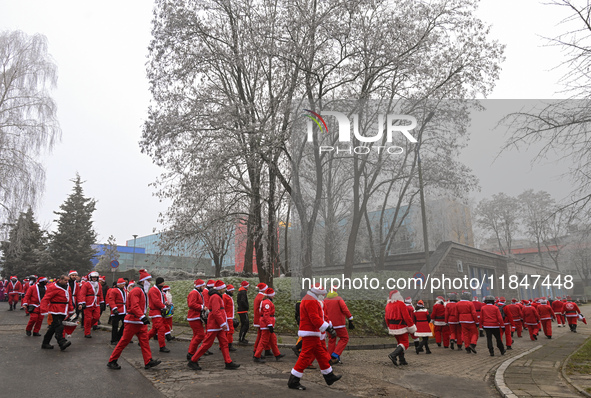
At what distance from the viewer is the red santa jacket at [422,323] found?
12.0 metres

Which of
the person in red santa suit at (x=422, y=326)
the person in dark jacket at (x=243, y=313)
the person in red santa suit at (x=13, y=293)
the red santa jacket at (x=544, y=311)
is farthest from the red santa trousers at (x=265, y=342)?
the person in red santa suit at (x=13, y=293)

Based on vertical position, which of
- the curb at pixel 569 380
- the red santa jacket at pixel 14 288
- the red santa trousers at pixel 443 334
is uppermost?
the red santa jacket at pixel 14 288

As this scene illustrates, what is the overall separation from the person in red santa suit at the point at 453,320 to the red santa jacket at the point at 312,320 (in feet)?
24.9

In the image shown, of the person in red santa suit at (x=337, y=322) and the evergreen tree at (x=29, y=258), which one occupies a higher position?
the evergreen tree at (x=29, y=258)

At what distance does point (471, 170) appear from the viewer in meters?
19.5

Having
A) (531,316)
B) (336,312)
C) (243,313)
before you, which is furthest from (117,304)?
(531,316)

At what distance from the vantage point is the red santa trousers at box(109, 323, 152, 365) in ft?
25.6

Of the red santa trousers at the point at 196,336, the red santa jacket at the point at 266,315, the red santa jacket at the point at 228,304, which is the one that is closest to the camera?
the red santa trousers at the point at 196,336

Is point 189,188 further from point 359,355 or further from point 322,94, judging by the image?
point 359,355

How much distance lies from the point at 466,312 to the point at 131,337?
968 cm

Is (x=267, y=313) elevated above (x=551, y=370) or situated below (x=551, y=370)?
above

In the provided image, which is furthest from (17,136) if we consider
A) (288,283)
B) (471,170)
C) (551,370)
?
(551,370)

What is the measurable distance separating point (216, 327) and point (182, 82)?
13.3 meters

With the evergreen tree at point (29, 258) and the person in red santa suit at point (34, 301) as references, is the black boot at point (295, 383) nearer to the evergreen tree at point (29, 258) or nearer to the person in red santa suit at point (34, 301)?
the person in red santa suit at point (34, 301)
